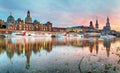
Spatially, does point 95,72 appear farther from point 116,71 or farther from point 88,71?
point 116,71

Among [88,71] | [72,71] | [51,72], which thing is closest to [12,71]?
[51,72]

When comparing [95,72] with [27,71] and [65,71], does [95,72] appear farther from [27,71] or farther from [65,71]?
[27,71]

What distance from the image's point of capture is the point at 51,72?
13.4 meters

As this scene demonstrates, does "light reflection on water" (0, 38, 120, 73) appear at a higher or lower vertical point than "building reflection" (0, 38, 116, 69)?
higher

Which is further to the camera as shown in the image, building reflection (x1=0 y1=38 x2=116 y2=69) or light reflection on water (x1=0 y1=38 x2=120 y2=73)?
building reflection (x1=0 y1=38 x2=116 y2=69)

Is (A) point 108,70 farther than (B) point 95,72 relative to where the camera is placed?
Yes

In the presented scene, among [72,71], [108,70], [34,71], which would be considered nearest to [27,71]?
[34,71]

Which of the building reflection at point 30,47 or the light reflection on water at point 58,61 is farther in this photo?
the building reflection at point 30,47

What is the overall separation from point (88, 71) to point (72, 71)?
1.01m

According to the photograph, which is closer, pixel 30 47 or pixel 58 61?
pixel 58 61

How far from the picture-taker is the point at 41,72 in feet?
44.3

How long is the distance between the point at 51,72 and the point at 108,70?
3.66m

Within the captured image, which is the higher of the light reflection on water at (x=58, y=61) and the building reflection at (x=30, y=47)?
the light reflection on water at (x=58, y=61)

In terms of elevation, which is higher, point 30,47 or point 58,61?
point 58,61
